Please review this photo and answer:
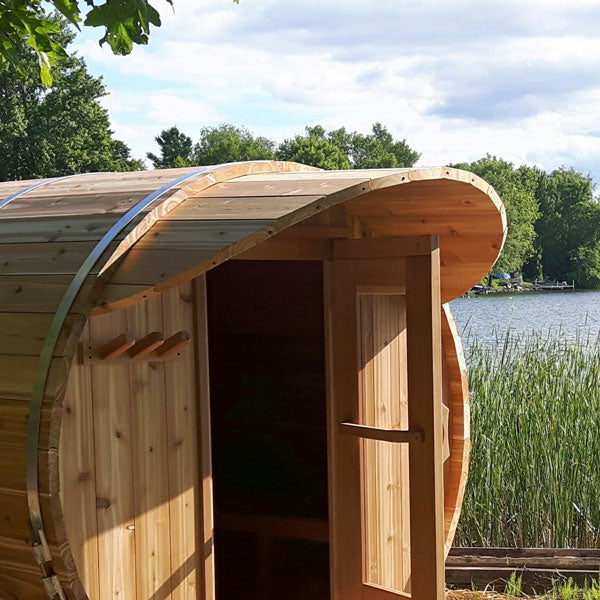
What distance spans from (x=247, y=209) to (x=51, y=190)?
123cm

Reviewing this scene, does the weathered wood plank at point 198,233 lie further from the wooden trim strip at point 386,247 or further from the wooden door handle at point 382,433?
the wooden door handle at point 382,433

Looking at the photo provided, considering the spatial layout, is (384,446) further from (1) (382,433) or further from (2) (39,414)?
(2) (39,414)

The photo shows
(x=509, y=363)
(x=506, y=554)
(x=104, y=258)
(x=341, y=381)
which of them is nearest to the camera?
(x=104, y=258)

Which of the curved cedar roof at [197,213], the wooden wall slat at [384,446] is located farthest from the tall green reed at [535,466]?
the curved cedar roof at [197,213]

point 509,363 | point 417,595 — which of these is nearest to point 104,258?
point 417,595

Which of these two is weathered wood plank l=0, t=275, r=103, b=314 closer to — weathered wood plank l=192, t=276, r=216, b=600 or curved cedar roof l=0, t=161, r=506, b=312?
curved cedar roof l=0, t=161, r=506, b=312

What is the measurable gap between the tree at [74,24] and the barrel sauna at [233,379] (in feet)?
1.91

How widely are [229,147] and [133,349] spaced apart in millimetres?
71399

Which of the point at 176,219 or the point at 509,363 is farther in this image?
the point at 509,363

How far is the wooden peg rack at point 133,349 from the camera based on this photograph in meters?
3.23

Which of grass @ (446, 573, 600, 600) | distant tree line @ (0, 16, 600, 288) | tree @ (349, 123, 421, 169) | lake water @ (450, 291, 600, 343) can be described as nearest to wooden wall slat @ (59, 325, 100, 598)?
grass @ (446, 573, 600, 600)

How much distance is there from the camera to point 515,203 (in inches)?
2288

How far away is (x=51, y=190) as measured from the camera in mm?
3830

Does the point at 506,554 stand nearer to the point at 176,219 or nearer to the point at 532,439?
the point at 532,439
